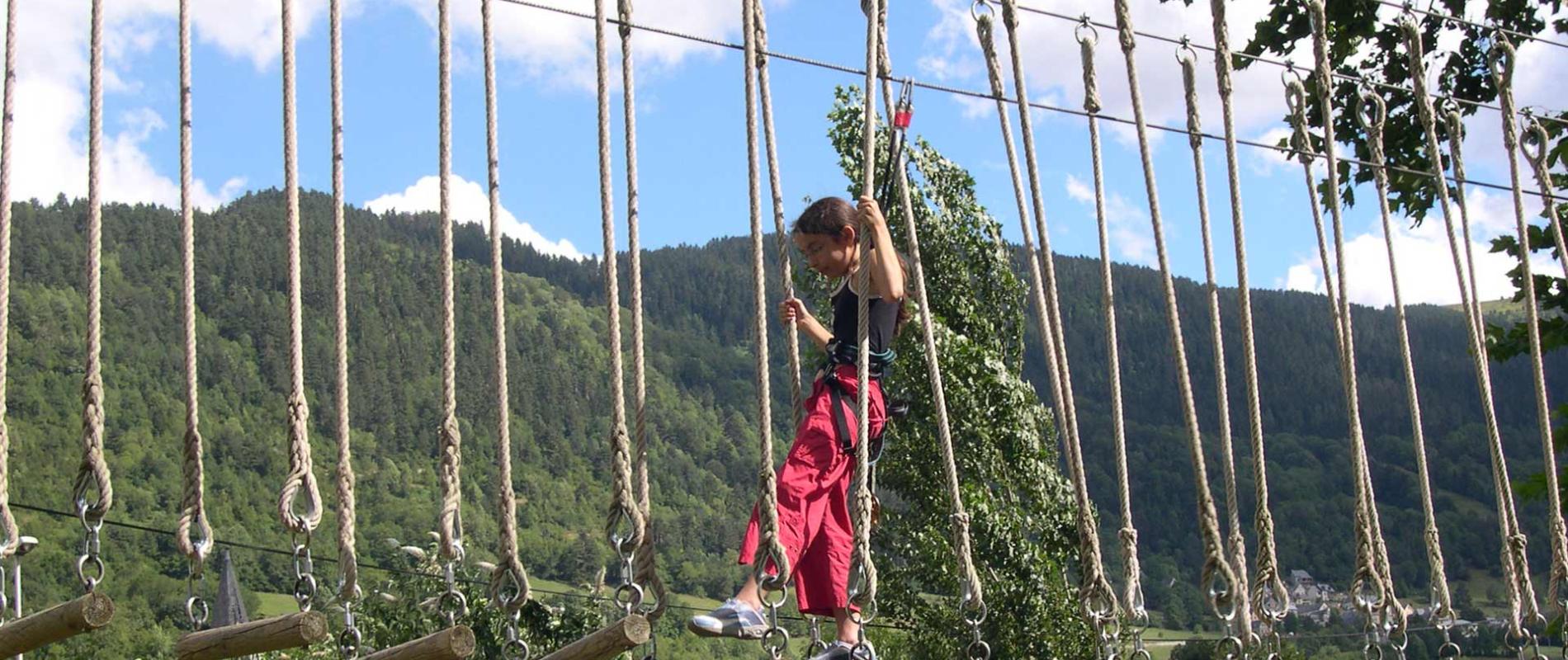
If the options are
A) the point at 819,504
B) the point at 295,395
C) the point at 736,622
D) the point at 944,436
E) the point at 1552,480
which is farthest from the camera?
the point at 1552,480

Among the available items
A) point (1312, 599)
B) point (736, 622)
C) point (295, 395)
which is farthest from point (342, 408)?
point (1312, 599)

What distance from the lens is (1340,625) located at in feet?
212

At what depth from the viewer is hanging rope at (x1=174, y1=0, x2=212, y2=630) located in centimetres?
343

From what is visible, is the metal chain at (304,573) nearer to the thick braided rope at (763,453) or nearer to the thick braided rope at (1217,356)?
the thick braided rope at (763,453)

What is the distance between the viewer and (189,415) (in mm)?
3646

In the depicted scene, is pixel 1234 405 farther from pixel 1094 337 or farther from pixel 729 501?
pixel 729 501

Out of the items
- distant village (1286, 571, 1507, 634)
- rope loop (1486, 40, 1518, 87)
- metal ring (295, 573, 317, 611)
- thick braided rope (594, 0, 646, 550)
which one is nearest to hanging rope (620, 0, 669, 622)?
thick braided rope (594, 0, 646, 550)

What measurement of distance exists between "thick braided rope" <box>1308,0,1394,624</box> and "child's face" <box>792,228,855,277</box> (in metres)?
1.35

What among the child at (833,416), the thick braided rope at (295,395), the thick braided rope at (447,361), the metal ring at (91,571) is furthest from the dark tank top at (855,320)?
the metal ring at (91,571)

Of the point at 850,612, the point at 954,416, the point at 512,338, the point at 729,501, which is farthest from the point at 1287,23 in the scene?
the point at 512,338

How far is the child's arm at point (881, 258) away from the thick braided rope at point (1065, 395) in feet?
1.29

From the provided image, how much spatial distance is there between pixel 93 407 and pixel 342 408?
19.0 inches

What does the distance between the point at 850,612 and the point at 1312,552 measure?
76703mm

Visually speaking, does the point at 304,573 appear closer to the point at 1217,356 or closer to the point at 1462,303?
the point at 1217,356
